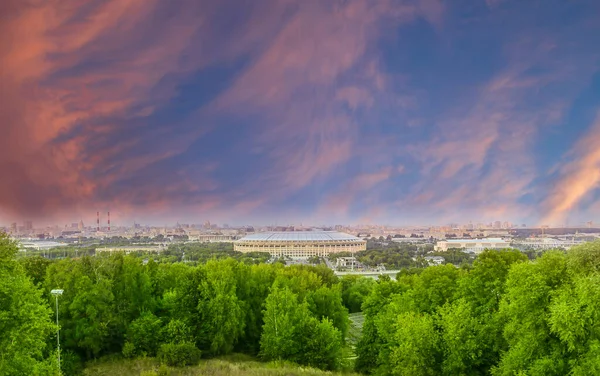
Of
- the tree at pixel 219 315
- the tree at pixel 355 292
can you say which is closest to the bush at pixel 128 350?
the tree at pixel 219 315

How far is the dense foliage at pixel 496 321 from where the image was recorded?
57.0 feet

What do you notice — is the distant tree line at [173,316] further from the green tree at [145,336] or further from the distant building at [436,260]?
the distant building at [436,260]

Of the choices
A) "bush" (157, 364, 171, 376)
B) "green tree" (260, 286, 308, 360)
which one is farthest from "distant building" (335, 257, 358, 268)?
"bush" (157, 364, 171, 376)

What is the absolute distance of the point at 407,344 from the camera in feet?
72.2

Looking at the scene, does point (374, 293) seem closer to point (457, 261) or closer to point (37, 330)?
point (37, 330)

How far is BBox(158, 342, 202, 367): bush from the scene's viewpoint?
2472 centimetres

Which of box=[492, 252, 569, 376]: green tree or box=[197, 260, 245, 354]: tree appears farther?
box=[197, 260, 245, 354]: tree

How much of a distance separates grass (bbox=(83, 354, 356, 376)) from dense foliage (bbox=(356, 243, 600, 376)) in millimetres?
4424

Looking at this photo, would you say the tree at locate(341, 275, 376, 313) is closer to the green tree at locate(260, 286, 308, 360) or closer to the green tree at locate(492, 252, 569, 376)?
the green tree at locate(260, 286, 308, 360)

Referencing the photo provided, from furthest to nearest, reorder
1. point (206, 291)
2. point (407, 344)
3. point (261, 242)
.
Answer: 1. point (261, 242)
2. point (206, 291)
3. point (407, 344)

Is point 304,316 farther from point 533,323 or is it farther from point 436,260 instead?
point 436,260

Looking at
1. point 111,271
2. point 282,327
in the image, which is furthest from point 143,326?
point 282,327

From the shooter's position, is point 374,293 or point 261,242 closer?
point 374,293

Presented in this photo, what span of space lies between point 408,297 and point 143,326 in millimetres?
17636
